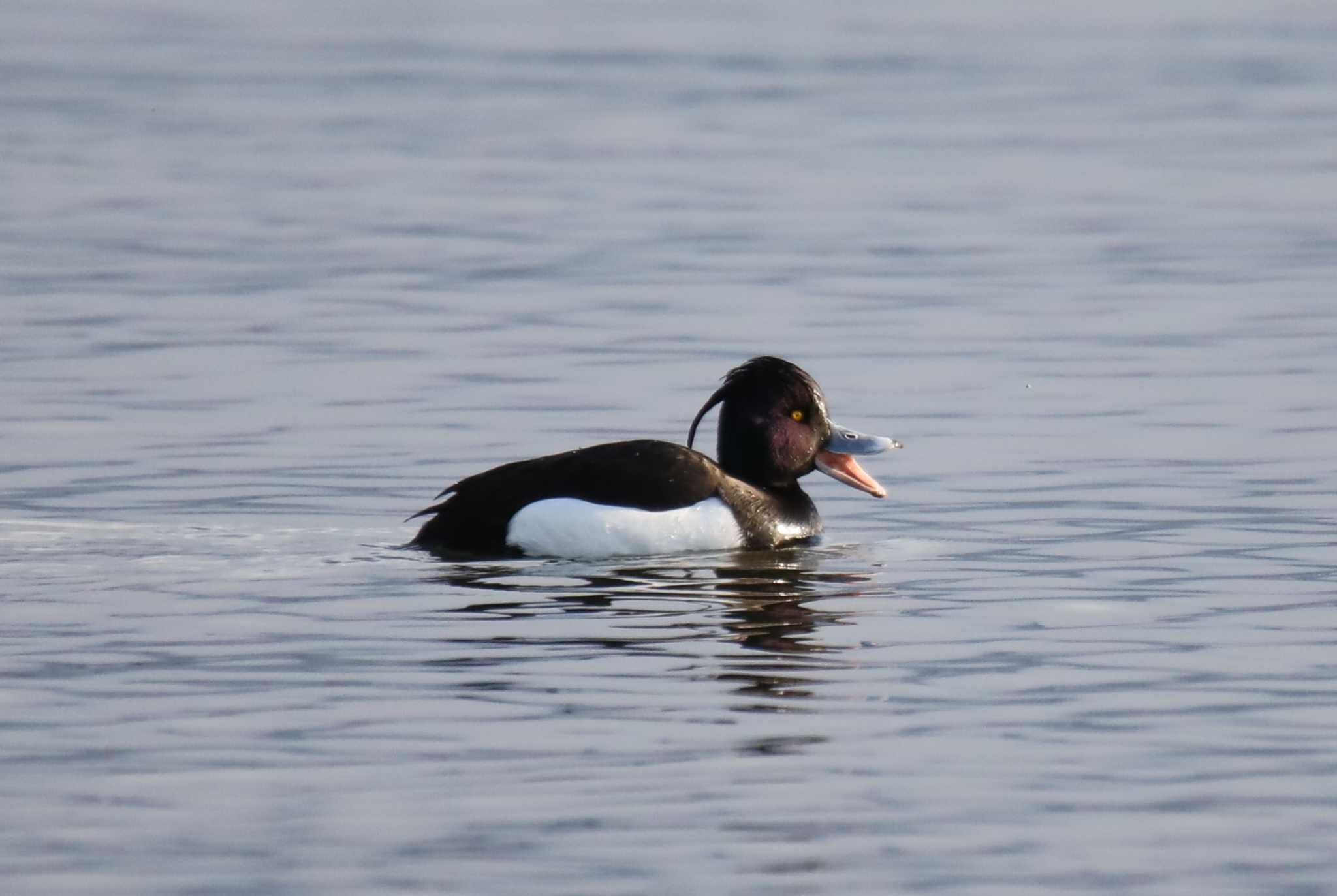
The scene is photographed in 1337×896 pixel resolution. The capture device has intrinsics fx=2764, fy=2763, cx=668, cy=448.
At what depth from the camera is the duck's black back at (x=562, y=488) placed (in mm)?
9953

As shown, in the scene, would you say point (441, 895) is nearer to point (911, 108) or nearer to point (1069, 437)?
point (1069, 437)

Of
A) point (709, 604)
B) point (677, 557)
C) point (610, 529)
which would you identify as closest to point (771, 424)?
point (677, 557)

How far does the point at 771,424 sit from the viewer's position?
10828 mm

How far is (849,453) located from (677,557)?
120 cm

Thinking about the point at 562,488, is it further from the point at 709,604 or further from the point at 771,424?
the point at 771,424

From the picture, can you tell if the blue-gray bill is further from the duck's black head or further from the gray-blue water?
the gray-blue water

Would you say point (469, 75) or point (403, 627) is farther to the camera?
point (469, 75)

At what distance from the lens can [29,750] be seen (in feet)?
22.6

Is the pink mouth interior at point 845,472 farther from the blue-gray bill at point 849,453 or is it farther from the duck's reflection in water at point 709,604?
the duck's reflection in water at point 709,604

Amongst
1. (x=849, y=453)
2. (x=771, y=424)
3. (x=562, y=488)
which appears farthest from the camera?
(x=849, y=453)

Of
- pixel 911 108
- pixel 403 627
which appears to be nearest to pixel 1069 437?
pixel 403 627

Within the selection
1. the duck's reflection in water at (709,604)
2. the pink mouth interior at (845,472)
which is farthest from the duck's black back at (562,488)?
the pink mouth interior at (845,472)

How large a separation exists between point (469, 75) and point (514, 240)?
12427 millimetres

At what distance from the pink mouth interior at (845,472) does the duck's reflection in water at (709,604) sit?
25.9 inches
